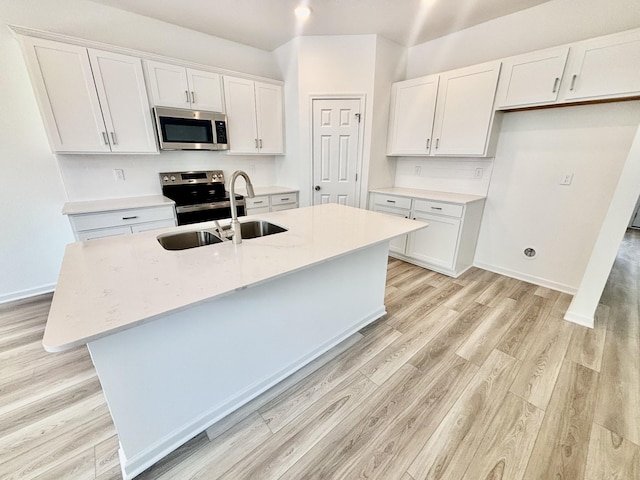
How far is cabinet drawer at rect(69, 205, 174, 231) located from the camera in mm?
2363

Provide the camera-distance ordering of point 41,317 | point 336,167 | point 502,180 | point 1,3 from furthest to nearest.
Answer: point 336,167, point 502,180, point 41,317, point 1,3

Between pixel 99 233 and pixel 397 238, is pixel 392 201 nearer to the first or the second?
pixel 397 238

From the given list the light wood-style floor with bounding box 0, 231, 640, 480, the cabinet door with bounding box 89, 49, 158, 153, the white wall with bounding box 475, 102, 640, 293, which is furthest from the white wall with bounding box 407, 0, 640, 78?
the cabinet door with bounding box 89, 49, 158, 153

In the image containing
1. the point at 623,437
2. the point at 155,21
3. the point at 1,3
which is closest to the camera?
the point at 623,437

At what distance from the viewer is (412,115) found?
3320 mm

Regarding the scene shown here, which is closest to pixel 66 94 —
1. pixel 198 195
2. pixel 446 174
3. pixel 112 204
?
pixel 112 204

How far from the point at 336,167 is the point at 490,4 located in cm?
218

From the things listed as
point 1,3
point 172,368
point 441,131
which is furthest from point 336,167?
point 1,3

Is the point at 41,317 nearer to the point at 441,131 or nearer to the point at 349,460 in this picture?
the point at 349,460

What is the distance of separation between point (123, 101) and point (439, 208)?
348cm

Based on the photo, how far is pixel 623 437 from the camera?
137 centimetres

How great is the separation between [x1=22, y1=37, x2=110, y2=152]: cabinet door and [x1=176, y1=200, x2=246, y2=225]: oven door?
0.92m

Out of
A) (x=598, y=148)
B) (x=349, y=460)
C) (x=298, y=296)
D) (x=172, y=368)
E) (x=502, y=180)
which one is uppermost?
(x=598, y=148)

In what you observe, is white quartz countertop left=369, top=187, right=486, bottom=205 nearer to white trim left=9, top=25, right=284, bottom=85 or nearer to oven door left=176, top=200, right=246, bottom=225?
oven door left=176, top=200, right=246, bottom=225
